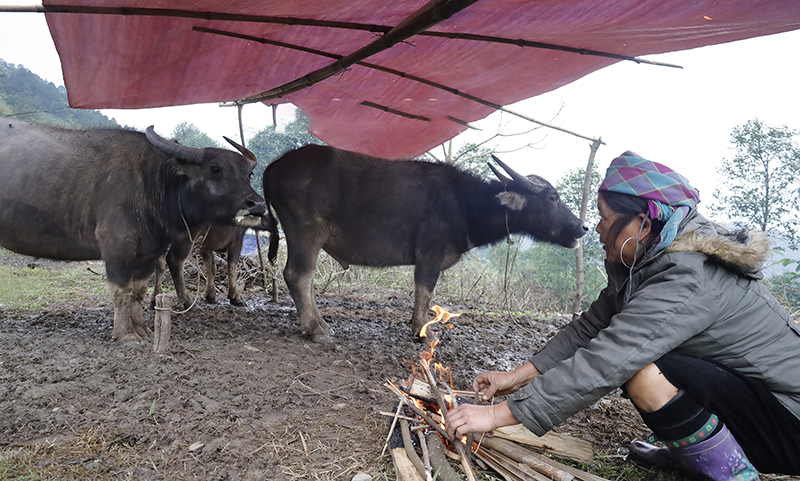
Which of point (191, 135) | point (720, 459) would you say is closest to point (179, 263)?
point (720, 459)

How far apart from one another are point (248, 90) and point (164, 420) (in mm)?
3769

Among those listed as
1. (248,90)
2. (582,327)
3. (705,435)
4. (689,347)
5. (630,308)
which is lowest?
(705,435)

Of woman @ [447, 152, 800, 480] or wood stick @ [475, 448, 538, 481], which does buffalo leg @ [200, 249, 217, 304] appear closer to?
wood stick @ [475, 448, 538, 481]

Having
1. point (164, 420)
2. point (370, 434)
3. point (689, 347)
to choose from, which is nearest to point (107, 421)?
point (164, 420)

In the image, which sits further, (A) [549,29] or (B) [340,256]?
(B) [340,256]

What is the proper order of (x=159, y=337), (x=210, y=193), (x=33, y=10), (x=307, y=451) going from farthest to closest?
(x=210, y=193) → (x=159, y=337) → (x=33, y=10) → (x=307, y=451)

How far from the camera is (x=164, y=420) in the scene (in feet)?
8.99

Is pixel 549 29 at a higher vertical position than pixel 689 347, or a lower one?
higher

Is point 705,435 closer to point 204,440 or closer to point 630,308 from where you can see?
point 630,308

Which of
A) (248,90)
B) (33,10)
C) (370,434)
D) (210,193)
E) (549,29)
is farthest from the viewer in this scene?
(248,90)

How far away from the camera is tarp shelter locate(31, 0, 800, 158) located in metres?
3.14

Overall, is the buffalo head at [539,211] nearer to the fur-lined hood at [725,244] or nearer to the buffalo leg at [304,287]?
the buffalo leg at [304,287]

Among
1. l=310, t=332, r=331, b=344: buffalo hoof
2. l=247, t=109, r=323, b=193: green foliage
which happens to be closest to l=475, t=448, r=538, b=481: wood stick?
l=310, t=332, r=331, b=344: buffalo hoof

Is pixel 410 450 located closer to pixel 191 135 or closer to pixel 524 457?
pixel 524 457
